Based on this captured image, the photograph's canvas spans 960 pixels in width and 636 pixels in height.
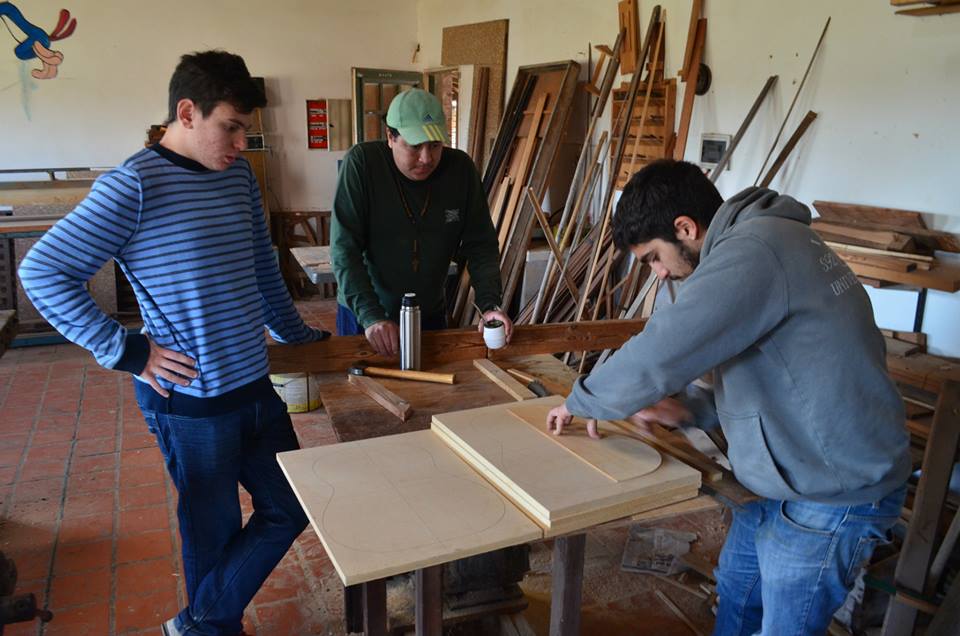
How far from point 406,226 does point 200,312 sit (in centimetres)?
94

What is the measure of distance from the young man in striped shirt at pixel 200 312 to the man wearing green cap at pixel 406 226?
373mm

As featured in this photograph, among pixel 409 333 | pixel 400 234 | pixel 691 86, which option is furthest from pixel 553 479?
pixel 691 86

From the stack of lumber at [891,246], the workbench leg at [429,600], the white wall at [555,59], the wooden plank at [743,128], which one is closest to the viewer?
the workbench leg at [429,600]

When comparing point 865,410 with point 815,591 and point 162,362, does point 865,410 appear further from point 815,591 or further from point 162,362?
point 162,362

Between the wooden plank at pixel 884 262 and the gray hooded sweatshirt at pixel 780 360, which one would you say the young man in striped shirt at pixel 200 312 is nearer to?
the gray hooded sweatshirt at pixel 780 360

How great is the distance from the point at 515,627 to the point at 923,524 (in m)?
1.31

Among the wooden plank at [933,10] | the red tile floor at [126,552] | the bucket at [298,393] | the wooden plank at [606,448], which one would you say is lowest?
the red tile floor at [126,552]

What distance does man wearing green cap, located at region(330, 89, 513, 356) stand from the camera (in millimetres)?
2312

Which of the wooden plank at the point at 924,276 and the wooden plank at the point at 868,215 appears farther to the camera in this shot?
the wooden plank at the point at 868,215

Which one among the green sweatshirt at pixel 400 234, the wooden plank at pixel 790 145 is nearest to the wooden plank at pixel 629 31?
the wooden plank at pixel 790 145

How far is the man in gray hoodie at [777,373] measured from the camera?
136cm

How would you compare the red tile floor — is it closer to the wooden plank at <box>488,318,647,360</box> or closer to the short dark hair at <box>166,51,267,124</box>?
the wooden plank at <box>488,318,647,360</box>

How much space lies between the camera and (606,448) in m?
1.60

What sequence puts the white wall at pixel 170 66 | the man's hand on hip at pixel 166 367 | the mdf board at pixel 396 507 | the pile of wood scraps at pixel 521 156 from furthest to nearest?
the white wall at pixel 170 66 → the pile of wood scraps at pixel 521 156 → the man's hand on hip at pixel 166 367 → the mdf board at pixel 396 507
